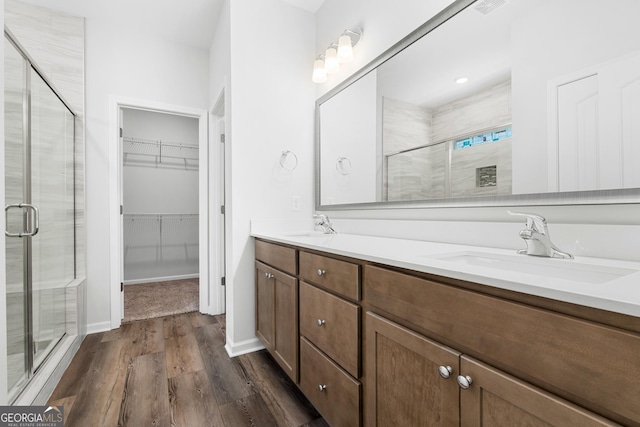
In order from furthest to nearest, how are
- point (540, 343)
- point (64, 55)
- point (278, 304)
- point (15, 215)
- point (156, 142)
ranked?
point (156, 142), point (64, 55), point (278, 304), point (15, 215), point (540, 343)

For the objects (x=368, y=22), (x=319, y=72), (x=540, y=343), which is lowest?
(x=540, y=343)

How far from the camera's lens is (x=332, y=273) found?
1.21 meters

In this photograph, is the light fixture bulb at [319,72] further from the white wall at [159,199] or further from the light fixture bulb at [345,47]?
the white wall at [159,199]

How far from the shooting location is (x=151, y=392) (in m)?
1.62

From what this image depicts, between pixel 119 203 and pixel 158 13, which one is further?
pixel 119 203

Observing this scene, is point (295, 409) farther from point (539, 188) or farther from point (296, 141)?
point (296, 141)

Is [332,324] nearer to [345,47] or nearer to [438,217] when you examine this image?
[438,217]

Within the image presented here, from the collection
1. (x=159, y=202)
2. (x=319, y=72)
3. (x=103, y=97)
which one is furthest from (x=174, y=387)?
(x=159, y=202)

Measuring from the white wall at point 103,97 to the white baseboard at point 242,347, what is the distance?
4.17ft

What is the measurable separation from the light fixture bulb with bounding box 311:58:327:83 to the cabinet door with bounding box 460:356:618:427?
2.07m

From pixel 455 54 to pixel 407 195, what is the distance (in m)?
0.70

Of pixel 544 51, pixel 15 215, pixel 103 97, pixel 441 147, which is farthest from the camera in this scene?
pixel 103 97

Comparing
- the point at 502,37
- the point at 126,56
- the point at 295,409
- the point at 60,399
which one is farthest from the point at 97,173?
the point at 502,37

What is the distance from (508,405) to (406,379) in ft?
0.98
